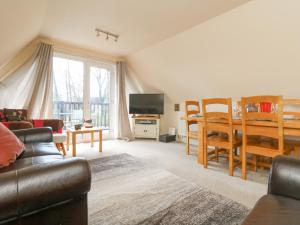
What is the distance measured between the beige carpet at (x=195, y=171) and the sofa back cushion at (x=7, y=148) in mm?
1655

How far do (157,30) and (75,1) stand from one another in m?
1.35

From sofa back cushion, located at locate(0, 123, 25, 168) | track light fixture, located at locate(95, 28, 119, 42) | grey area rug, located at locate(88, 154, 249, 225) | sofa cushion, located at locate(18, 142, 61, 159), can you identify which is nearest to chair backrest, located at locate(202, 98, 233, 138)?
grey area rug, located at locate(88, 154, 249, 225)

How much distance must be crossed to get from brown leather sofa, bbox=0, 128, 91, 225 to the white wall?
2.72m

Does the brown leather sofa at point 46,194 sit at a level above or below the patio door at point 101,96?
below

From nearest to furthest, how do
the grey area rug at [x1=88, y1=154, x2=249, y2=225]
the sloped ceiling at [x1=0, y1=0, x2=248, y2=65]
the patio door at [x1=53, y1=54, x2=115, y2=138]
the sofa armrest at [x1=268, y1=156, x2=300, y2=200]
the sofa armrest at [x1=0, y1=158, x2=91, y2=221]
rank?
the sofa armrest at [x1=0, y1=158, x2=91, y2=221]
the sofa armrest at [x1=268, y1=156, x2=300, y2=200]
the grey area rug at [x1=88, y1=154, x2=249, y2=225]
the sloped ceiling at [x1=0, y1=0, x2=248, y2=65]
the patio door at [x1=53, y1=54, x2=115, y2=138]

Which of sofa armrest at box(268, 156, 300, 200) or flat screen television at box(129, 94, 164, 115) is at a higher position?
flat screen television at box(129, 94, 164, 115)

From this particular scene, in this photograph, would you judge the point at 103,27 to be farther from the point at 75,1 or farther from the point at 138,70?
the point at 138,70

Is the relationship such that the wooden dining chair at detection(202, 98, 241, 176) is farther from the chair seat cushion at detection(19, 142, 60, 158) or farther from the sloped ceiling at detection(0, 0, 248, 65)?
the chair seat cushion at detection(19, 142, 60, 158)

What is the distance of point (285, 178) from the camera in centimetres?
97

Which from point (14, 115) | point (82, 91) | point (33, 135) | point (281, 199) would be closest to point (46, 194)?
point (281, 199)

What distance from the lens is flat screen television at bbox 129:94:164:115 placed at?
4590 mm

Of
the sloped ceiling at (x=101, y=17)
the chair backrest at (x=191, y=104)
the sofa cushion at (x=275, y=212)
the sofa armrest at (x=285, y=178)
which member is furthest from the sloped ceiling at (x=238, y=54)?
the sofa cushion at (x=275, y=212)

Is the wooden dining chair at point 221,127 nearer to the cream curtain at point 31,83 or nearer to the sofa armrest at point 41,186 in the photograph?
the sofa armrest at point 41,186

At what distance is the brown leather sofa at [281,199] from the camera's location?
0.75 metres
